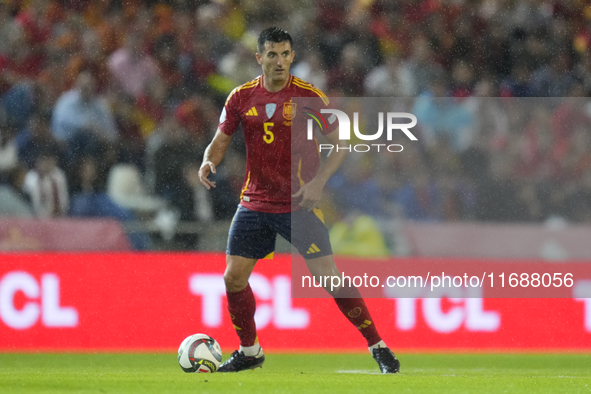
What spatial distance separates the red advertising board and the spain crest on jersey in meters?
2.35

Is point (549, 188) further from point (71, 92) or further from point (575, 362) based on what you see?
point (71, 92)

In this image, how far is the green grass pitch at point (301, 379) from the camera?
4.46m

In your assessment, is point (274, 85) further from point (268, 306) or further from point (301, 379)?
point (268, 306)

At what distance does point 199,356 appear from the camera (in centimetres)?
550

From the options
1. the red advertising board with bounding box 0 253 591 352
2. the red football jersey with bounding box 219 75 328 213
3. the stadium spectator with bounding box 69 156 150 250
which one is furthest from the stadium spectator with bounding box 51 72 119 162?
the red football jersey with bounding box 219 75 328 213

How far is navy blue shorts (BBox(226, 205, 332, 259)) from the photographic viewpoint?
533 cm

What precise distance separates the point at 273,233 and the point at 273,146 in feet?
1.64

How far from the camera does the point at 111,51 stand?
9.29m

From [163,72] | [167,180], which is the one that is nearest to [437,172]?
[167,180]

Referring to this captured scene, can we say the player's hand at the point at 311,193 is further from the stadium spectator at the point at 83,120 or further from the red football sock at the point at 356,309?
the stadium spectator at the point at 83,120

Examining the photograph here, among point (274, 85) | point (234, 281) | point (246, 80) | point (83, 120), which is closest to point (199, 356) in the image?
point (234, 281)

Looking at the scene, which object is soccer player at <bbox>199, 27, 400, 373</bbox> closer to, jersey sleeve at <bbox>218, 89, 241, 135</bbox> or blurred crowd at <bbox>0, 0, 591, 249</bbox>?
jersey sleeve at <bbox>218, 89, 241, 135</bbox>

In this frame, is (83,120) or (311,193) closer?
(311,193)

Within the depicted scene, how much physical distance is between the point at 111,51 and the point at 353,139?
2689mm
